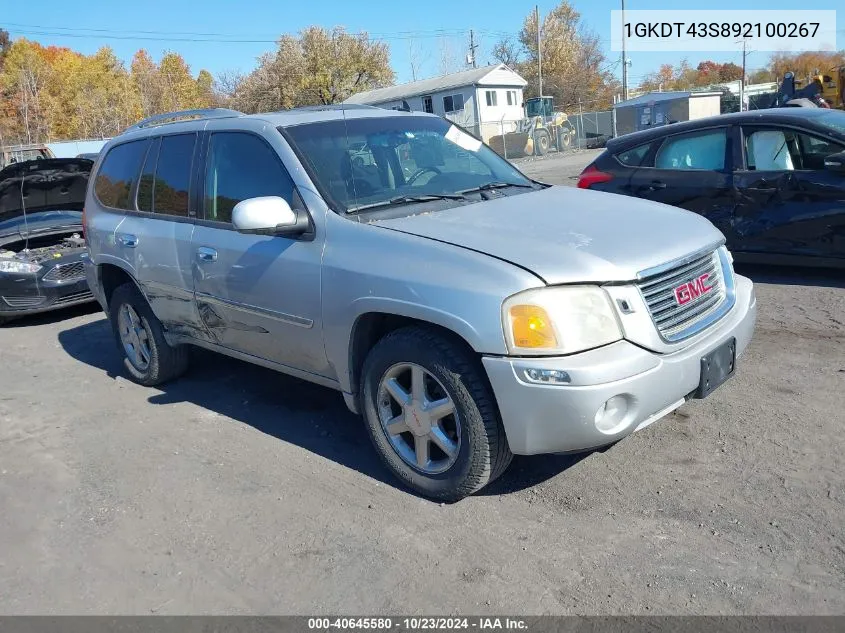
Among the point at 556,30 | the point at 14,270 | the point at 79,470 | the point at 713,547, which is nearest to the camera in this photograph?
the point at 713,547

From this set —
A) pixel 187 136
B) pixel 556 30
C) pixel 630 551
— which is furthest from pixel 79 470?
pixel 556 30

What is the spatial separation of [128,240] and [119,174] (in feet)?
2.15

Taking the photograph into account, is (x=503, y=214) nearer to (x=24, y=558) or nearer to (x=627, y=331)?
(x=627, y=331)

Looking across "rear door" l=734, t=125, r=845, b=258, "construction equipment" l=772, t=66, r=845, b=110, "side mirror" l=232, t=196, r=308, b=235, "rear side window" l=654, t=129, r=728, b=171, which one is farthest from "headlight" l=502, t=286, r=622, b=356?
"construction equipment" l=772, t=66, r=845, b=110

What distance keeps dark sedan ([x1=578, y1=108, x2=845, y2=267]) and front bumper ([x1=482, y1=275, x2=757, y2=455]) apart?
11.8 ft

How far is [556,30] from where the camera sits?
241 feet

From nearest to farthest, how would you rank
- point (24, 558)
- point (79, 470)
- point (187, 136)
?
point (24, 558), point (79, 470), point (187, 136)

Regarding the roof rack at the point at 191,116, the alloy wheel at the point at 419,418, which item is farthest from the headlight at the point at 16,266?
the alloy wheel at the point at 419,418

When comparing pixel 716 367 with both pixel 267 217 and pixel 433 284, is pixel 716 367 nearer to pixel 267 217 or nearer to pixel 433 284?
pixel 433 284

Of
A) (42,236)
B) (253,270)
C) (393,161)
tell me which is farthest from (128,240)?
(42,236)

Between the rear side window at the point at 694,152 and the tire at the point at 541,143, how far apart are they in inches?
1225

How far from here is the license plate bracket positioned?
3.34 meters

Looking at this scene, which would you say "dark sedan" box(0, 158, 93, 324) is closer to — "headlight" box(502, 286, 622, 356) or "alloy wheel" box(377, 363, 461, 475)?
"alloy wheel" box(377, 363, 461, 475)

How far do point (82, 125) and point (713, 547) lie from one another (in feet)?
211
